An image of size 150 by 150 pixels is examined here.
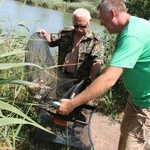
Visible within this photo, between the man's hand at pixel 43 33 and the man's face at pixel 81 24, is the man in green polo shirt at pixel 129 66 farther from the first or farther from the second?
the man's hand at pixel 43 33

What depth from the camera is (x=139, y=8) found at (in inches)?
797

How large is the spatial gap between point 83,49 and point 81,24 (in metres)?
0.30

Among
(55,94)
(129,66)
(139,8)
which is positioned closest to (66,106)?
(129,66)

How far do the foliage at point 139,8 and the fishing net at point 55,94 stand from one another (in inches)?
Result: 669

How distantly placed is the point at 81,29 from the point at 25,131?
4.15ft

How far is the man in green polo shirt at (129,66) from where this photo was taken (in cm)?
197

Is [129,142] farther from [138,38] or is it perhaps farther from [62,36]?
[62,36]

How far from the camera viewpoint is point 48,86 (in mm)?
2902

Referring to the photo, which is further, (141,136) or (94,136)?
(94,136)

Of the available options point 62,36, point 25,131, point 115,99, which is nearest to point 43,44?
point 62,36

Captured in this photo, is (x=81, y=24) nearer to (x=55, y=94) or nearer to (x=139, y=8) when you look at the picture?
(x=55, y=94)

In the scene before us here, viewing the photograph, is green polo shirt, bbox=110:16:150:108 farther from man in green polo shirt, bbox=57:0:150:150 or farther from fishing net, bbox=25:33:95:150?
fishing net, bbox=25:33:95:150

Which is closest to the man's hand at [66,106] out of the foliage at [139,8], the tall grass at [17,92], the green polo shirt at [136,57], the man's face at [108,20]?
the tall grass at [17,92]

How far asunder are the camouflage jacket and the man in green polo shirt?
0.93m
